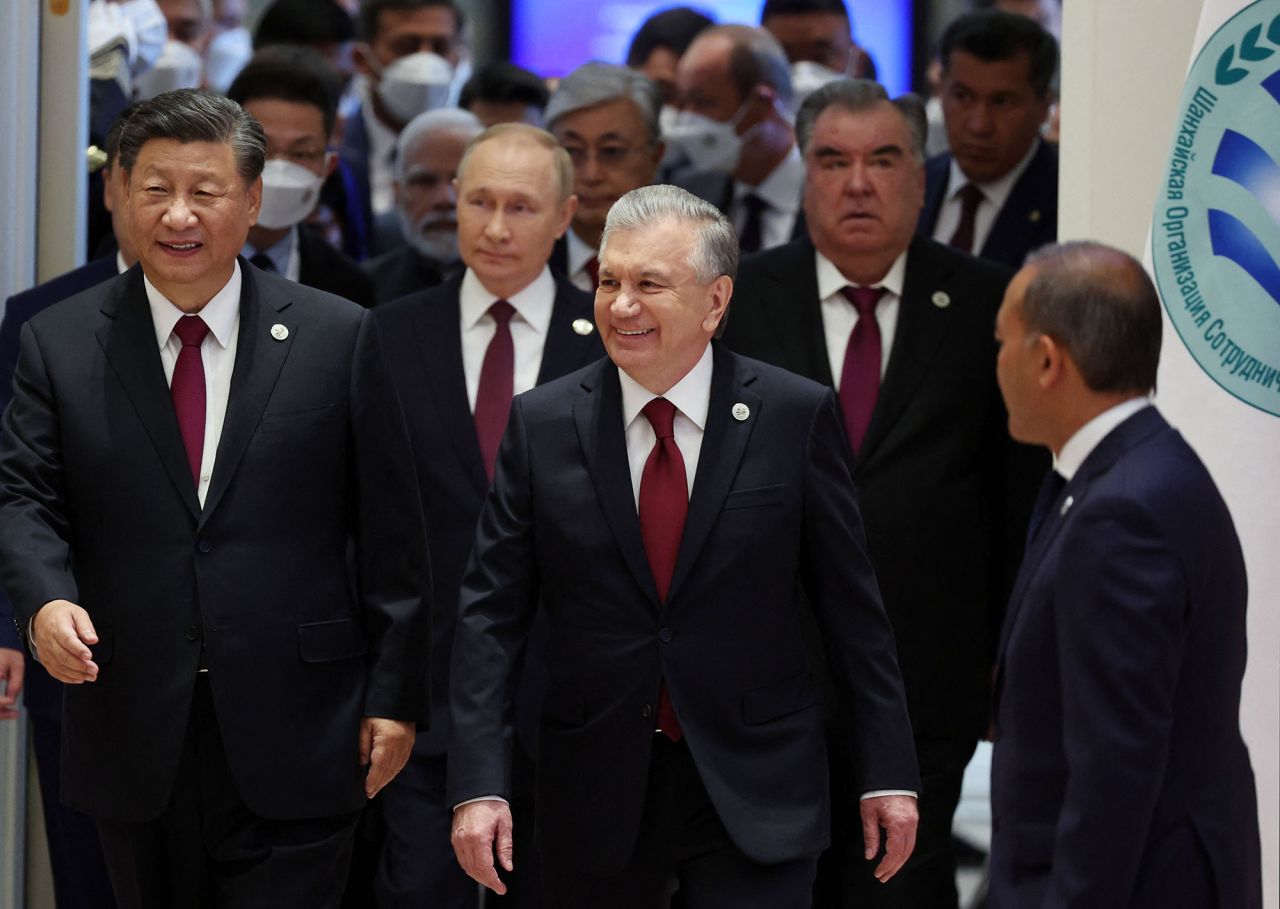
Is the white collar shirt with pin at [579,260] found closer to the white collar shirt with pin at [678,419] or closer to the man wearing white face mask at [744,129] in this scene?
the man wearing white face mask at [744,129]

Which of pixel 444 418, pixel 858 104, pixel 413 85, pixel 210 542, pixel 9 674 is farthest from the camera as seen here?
pixel 413 85

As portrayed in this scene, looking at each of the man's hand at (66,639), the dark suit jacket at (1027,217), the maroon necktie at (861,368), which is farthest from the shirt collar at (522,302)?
the man's hand at (66,639)

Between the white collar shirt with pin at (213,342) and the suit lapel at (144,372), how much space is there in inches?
0.9

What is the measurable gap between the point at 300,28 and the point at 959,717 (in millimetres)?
4359

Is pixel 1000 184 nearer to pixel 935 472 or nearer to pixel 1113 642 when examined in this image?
pixel 935 472

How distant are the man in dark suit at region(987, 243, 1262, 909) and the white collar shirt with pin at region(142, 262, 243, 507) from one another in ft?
4.79

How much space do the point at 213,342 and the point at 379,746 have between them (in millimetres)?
826

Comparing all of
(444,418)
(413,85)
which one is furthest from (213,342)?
(413,85)

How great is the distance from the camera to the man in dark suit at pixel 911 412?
201 inches

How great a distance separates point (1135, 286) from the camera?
10.9 ft

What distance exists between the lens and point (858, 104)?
544 centimetres

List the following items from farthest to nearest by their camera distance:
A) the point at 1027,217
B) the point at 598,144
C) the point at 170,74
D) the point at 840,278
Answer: the point at 170,74 → the point at 1027,217 → the point at 598,144 → the point at 840,278

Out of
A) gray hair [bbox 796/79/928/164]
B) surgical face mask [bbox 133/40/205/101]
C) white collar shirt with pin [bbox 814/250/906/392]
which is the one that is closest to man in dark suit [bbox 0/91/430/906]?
white collar shirt with pin [bbox 814/250/906/392]

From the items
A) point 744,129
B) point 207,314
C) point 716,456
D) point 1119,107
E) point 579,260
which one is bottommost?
point 579,260
